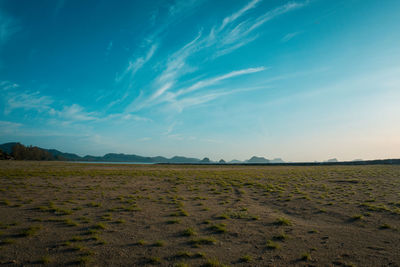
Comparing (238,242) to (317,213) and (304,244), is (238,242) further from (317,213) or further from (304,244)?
(317,213)

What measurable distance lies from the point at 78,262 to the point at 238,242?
21.4ft

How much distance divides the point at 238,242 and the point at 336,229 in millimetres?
6004

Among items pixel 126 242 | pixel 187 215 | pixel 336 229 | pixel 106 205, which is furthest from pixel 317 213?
pixel 106 205

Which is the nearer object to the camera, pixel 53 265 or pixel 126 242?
pixel 53 265

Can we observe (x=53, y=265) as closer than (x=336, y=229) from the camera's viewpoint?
Yes

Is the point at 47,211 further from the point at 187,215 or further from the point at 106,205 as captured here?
the point at 187,215

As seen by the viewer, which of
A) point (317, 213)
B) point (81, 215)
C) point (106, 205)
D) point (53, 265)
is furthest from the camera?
point (106, 205)

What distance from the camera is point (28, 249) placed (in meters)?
7.96

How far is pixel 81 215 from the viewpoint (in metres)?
12.8

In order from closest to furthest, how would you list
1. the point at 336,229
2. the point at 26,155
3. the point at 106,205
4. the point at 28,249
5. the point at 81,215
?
1. the point at 28,249
2. the point at 336,229
3. the point at 81,215
4. the point at 106,205
5. the point at 26,155

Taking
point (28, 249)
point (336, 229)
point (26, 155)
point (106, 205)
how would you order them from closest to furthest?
point (28, 249) < point (336, 229) < point (106, 205) < point (26, 155)

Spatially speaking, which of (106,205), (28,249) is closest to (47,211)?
(106,205)

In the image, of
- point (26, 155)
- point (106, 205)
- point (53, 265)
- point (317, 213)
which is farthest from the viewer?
point (26, 155)

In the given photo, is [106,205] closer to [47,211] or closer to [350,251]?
[47,211]
